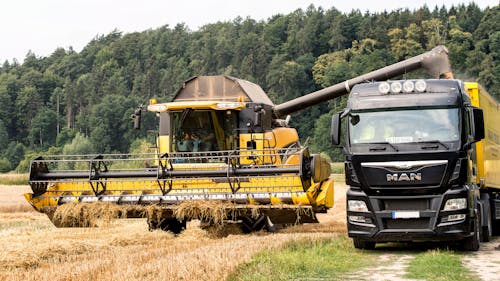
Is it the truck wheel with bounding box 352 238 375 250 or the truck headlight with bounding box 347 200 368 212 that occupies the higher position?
the truck headlight with bounding box 347 200 368 212

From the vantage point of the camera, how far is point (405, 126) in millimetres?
12695

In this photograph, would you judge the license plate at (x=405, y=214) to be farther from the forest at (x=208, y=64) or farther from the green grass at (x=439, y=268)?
the forest at (x=208, y=64)

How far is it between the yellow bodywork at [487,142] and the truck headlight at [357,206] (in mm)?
2943

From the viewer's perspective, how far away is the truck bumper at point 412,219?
40.3 feet

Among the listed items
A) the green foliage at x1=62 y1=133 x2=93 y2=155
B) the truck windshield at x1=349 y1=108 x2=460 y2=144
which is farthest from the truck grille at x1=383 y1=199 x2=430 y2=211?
the green foliage at x1=62 y1=133 x2=93 y2=155

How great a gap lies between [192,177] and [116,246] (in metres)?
2.22

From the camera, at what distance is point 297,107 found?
68.5 feet

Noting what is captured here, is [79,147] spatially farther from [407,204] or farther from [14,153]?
[407,204]

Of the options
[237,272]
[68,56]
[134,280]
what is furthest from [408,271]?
[68,56]

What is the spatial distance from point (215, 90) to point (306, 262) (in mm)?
8543

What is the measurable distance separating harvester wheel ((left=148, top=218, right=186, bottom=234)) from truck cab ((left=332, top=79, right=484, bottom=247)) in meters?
4.49

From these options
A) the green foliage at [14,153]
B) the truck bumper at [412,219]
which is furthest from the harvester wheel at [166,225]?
the green foliage at [14,153]

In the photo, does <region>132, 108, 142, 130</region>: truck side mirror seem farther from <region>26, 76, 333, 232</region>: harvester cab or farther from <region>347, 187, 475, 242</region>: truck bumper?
<region>347, 187, 475, 242</region>: truck bumper

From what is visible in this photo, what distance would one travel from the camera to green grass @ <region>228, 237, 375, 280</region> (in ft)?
30.2
